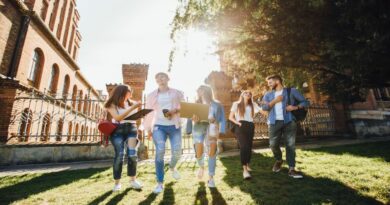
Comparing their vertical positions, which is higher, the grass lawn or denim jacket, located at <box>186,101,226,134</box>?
denim jacket, located at <box>186,101,226,134</box>

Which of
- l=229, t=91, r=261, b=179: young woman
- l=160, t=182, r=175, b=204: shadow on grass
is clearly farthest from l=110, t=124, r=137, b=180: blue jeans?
l=229, t=91, r=261, b=179: young woman

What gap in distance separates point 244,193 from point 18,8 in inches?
536

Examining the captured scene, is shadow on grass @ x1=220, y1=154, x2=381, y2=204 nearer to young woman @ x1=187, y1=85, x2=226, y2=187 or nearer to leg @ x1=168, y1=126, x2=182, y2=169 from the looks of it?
young woman @ x1=187, y1=85, x2=226, y2=187

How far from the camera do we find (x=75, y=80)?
1922 centimetres

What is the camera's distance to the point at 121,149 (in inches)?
141

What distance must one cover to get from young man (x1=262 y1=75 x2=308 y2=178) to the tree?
0.81 metres

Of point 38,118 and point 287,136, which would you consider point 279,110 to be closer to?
point 287,136

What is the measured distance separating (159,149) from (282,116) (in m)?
2.50

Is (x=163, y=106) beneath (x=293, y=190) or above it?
above

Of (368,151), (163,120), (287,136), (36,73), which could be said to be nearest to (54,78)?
A: (36,73)

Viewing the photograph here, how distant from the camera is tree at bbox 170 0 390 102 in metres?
3.32

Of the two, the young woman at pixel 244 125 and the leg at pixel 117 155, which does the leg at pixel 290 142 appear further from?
the leg at pixel 117 155

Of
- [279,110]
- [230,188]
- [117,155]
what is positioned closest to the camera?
[230,188]

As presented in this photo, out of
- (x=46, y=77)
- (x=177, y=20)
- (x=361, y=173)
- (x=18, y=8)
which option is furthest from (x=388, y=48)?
(x=46, y=77)
